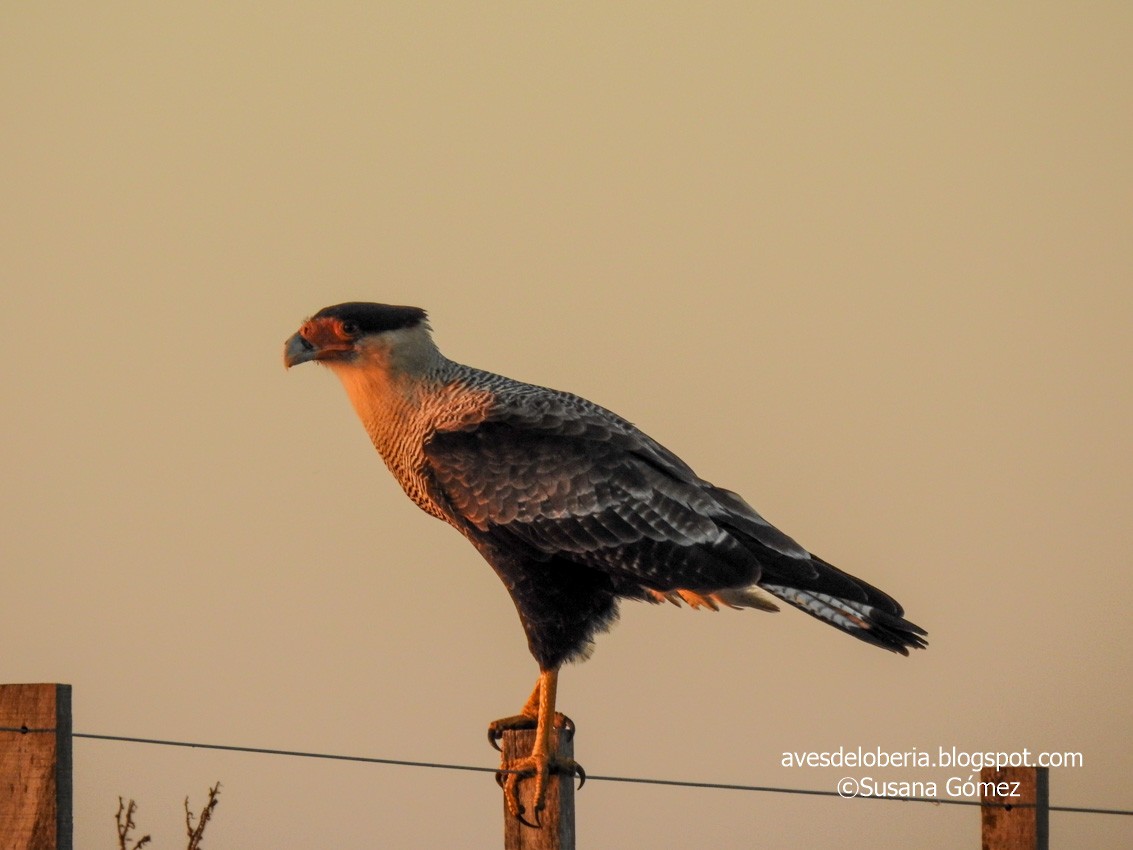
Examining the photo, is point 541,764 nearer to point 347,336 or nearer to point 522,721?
point 522,721

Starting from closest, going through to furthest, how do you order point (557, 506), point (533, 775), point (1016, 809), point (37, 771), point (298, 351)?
point (1016, 809), point (37, 771), point (533, 775), point (557, 506), point (298, 351)

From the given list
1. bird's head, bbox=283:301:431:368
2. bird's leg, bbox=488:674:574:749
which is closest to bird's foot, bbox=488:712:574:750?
bird's leg, bbox=488:674:574:749

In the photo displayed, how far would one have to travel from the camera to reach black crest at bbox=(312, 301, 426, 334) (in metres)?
4.04

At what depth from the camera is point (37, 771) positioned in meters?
3.48

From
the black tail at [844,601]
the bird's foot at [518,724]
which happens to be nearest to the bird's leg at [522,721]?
the bird's foot at [518,724]

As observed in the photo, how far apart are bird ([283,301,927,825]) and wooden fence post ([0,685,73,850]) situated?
3.42 feet

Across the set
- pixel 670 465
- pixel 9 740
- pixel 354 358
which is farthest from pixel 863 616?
pixel 9 740

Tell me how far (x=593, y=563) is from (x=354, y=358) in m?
0.85

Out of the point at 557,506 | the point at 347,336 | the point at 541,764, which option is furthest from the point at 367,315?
the point at 541,764

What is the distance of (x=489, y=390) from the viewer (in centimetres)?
410

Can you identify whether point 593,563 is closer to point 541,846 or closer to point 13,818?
point 541,846

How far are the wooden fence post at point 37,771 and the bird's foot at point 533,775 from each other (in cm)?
102

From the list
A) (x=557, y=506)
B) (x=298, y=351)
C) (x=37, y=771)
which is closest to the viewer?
(x=37, y=771)

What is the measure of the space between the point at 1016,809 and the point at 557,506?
4.38ft
